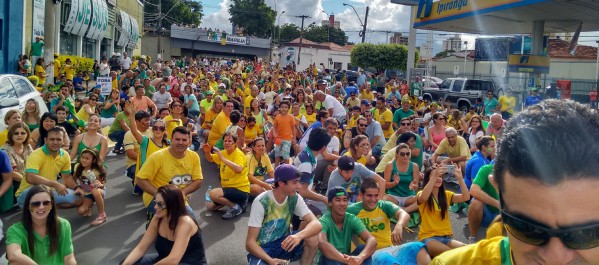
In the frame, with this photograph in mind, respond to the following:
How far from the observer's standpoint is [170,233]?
4750mm

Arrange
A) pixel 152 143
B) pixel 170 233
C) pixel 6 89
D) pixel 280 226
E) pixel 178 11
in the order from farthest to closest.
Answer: pixel 178 11
pixel 6 89
pixel 152 143
pixel 280 226
pixel 170 233

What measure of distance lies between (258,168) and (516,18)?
658 inches

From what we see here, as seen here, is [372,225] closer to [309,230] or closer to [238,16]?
[309,230]

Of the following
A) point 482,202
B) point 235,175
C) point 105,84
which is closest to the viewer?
point 482,202

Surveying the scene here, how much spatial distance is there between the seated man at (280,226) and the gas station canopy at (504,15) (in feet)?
44.5

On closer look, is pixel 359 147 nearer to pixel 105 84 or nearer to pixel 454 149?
pixel 454 149

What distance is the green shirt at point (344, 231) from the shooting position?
208 inches

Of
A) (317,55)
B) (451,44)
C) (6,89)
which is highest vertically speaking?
(451,44)

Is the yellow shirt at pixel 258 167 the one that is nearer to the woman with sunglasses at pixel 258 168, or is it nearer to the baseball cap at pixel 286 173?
the woman with sunglasses at pixel 258 168

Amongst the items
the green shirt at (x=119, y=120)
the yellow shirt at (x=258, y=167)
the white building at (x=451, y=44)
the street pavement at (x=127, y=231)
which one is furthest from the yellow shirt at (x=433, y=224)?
the white building at (x=451, y=44)

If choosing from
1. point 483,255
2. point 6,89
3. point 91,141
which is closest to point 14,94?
point 6,89

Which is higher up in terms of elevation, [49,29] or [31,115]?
[49,29]

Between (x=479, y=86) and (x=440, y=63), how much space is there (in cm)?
3433

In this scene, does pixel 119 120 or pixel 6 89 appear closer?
pixel 6 89
